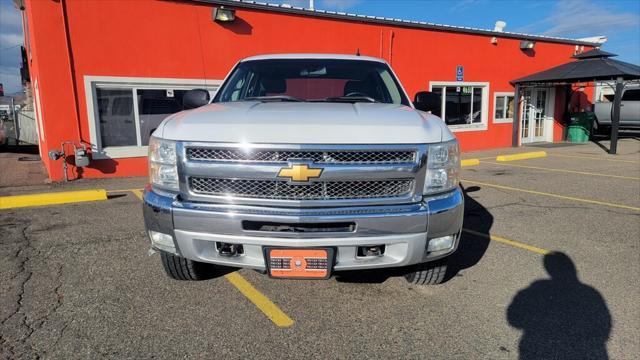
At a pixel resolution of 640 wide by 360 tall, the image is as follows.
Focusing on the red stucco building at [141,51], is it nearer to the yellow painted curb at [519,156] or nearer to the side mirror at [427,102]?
the yellow painted curb at [519,156]

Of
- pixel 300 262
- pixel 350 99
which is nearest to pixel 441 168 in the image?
pixel 300 262

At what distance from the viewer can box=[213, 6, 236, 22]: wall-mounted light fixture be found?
31.5 feet

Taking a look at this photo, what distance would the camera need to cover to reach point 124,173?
9.20 meters

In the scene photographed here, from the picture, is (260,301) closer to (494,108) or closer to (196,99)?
(196,99)

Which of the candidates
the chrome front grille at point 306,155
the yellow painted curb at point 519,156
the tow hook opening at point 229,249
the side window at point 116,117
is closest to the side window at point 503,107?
the yellow painted curb at point 519,156

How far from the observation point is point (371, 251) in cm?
266

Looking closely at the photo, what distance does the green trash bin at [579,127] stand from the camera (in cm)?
1775

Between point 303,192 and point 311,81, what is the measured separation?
2.09m

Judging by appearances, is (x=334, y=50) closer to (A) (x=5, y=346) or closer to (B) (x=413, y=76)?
(B) (x=413, y=76)

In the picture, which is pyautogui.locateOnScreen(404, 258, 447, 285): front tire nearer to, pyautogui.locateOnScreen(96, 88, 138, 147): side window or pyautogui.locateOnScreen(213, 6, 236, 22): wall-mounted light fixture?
pyautogui.locateOnScreen(96, 88, 138, 147): side window

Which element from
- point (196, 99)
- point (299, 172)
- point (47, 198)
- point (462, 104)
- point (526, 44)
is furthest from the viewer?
point (526, 44)

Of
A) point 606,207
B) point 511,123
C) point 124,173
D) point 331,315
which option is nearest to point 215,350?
point 331,315

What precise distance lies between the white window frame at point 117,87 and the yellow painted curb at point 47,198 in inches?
97.0

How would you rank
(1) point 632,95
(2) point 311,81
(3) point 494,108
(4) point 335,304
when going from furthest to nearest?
(1) point 632,95 → (3) point 494,108 → (2) point 311,81 → (4) point 335,304
